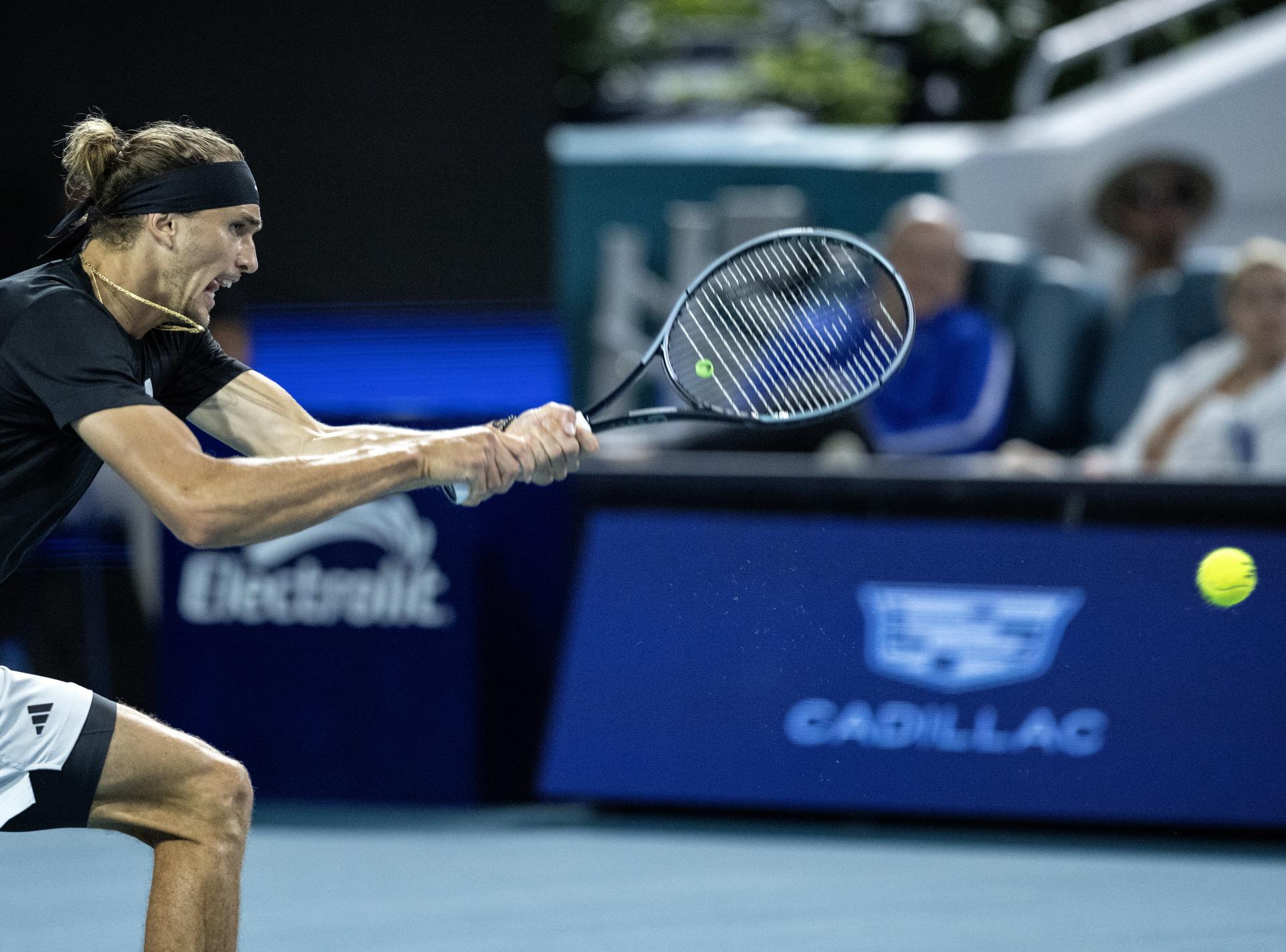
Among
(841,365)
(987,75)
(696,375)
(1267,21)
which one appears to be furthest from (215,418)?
(987,75)

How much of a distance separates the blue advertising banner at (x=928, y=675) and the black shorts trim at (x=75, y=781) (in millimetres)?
2597

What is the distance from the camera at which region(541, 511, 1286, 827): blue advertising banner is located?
4801mm

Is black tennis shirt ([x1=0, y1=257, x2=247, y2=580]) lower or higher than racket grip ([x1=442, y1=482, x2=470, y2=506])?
higher

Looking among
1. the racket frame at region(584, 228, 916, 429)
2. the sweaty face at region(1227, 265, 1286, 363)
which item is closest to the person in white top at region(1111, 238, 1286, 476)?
the sweaty face at region(1227, 265, 1286, 363)

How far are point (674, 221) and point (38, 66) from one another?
12.0 ft

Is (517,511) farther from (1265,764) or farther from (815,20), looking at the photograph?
(815,20)

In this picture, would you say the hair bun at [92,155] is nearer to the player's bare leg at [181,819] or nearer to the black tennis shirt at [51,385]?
the black tennis shirt at [51,385]

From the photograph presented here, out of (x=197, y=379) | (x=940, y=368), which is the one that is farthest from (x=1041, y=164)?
(x=197, y=379)

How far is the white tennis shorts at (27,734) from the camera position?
2.62 metres

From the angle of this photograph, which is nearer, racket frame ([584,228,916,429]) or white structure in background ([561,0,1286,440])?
racket frame ([584,228,916,429])

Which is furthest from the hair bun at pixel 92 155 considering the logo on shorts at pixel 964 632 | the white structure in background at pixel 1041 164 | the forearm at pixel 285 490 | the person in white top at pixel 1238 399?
the white structure in background at pixel 1041 164

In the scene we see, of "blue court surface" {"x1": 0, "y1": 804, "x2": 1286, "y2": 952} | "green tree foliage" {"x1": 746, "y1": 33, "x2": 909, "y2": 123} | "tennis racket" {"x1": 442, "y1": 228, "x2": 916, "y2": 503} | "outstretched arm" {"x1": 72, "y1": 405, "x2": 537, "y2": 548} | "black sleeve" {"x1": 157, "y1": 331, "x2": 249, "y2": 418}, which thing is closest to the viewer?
"outstretched arm" {"x1": 72, "y1": 405, "x2": 537, "y2": 548}

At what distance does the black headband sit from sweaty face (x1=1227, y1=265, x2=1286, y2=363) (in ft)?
12.0

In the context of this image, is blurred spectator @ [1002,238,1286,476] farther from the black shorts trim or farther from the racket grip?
the black shorts trim
